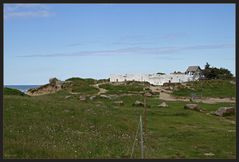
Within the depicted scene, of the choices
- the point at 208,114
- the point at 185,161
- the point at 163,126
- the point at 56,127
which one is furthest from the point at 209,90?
the point at 185,161

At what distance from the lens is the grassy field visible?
56.2 ft

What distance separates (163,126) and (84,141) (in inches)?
403

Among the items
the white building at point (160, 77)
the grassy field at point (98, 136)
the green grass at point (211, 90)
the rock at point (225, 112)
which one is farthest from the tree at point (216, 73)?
the grassy field at point (98, 136)

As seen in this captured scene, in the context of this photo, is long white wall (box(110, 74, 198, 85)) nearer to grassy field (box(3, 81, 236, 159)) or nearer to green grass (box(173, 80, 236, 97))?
green grass (box(173, 80, 236, 97))

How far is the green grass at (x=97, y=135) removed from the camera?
17.1 m

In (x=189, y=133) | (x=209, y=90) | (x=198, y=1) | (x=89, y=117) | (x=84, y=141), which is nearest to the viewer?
(x=198, y=1)

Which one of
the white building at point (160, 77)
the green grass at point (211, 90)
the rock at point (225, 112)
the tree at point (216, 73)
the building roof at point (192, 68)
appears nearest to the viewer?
the rock at point (225, 112)

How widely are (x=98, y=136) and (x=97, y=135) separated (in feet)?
0.95

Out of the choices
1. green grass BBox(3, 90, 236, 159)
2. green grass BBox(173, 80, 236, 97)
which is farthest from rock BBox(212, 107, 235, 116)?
green grass BBox(173, 80, 236, 97)

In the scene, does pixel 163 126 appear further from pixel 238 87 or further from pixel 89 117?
pixel 238 87

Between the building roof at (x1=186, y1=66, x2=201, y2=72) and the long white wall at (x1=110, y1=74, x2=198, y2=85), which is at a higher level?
the building roof at (x1=186, y1=66, x2=201, y2=72)

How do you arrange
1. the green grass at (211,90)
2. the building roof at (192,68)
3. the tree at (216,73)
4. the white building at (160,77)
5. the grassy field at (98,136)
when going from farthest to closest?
the building roof at (192,68), the white building at (160,77), the tree at (216,73), the green grass at (211,90), the grassy field at (98,136)

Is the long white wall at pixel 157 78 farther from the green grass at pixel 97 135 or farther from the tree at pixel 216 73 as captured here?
the green grass at pixel 97 135

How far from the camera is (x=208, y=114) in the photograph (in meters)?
38.4
